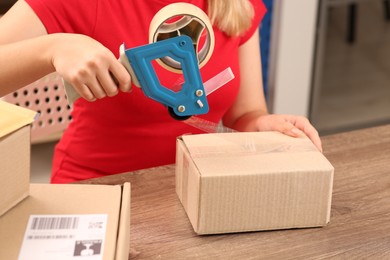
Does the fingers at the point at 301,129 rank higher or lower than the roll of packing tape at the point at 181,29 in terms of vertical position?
lower

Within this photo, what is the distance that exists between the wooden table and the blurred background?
3.51ft

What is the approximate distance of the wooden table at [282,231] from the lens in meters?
0.86

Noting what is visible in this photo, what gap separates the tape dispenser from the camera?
841 millimetres

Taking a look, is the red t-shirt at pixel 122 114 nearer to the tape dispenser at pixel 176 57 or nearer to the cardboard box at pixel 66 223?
the tape dispenser at pixel 176 57

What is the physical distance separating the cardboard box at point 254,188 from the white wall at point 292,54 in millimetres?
1405

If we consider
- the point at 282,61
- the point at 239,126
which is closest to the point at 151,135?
the point at 239,126

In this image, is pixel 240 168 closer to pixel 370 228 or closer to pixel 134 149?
pixel 370 228

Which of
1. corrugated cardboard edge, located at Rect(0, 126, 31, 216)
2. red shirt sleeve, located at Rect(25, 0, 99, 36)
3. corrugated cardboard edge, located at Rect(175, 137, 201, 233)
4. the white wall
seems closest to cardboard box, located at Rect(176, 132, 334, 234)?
corrugated cardboard edge, located at Rect(175, 137, 201, 233)

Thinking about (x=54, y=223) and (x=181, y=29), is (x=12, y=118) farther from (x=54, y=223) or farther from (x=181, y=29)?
(x=181, y=29)

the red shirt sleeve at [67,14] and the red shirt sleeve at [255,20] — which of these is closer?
the red shirt sleeve at [67,14]

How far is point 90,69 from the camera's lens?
85 cm

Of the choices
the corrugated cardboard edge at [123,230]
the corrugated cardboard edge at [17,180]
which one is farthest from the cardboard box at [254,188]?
the corrugated cardboard edge at [17,180]

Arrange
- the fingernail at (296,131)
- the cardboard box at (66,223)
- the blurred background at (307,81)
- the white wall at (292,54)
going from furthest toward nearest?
the white wall at (292,54) → the blurred background at (307,81) → the fingernail at (296,131) → the cardboard box at (66,223)

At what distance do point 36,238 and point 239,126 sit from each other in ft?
2.12
